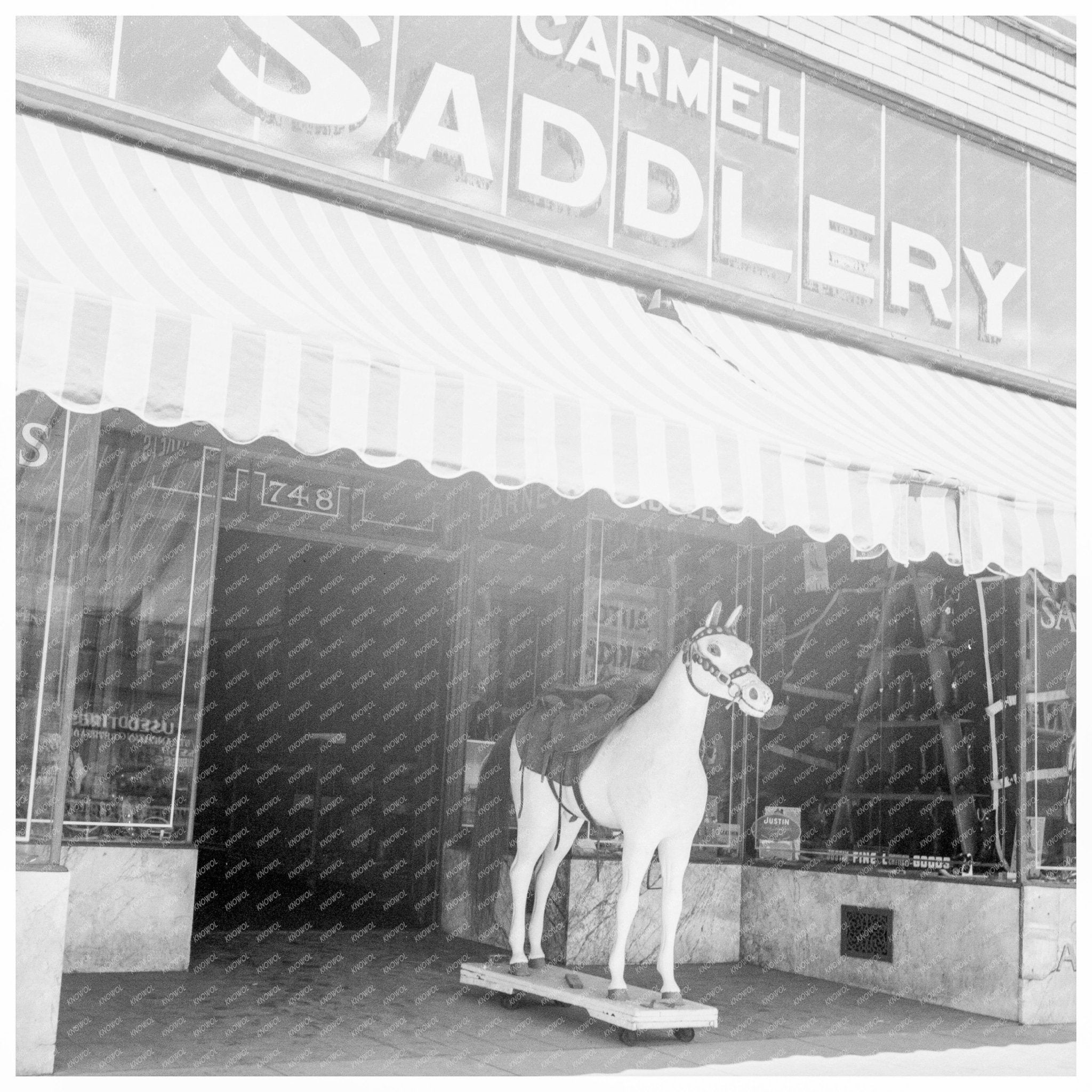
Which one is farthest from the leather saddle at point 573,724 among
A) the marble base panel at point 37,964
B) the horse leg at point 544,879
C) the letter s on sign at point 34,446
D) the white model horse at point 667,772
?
the letter s on sign at point 34,446

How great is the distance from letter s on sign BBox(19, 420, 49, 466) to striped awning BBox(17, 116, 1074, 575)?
81 cm

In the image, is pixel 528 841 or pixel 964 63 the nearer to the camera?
pixel 528 841

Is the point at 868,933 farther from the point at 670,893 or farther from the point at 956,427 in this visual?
the point at 956,427

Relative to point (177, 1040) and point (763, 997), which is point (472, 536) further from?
point (177, 1040)

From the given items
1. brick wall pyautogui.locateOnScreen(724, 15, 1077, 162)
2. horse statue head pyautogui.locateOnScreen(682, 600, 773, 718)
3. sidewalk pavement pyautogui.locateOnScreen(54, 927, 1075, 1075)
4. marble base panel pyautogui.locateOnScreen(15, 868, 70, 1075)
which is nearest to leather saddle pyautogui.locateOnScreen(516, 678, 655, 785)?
horse statue head pyautogui.locateOnScreen(682, 600, 773, 718)

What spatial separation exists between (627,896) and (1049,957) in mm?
2700

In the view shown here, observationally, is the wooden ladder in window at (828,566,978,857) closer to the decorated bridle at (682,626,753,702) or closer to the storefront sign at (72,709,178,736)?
the decorated bridle at (682,626,753,702)

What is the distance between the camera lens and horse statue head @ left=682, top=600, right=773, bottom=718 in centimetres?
568

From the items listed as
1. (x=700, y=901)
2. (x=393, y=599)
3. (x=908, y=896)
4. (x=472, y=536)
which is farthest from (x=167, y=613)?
(x=908, y=896)

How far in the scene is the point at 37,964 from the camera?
4.63 m

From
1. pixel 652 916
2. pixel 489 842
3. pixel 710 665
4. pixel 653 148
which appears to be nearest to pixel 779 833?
pixel 652 916

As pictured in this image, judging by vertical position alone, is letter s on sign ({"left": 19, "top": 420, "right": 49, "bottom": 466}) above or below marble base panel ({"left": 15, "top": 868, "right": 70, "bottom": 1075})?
above

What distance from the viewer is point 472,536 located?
8.91 meters

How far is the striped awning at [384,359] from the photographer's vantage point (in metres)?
4.43
